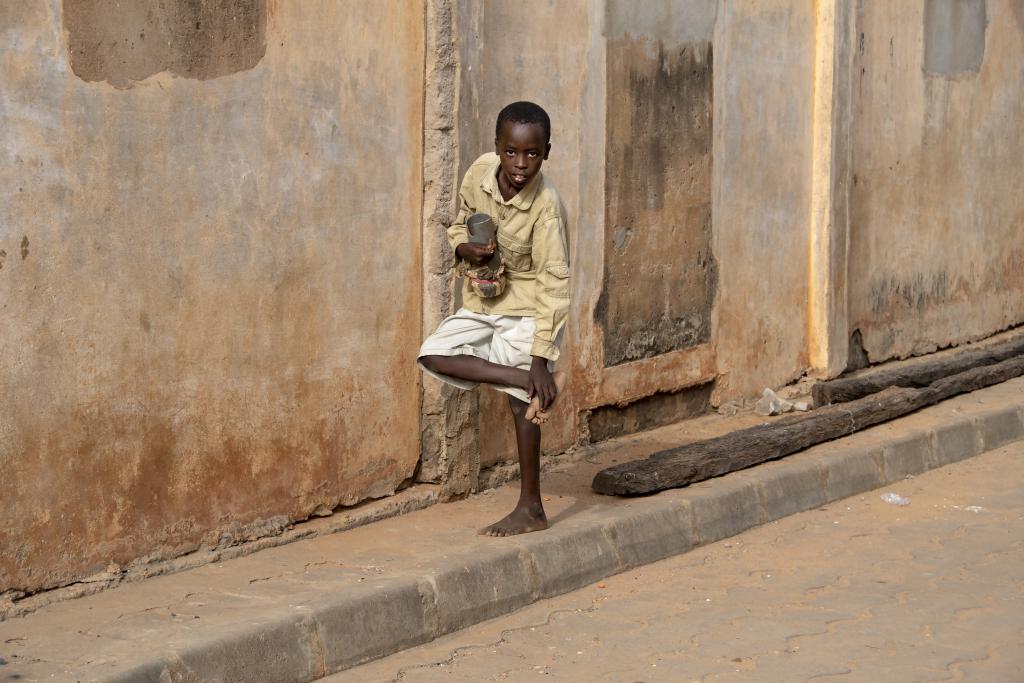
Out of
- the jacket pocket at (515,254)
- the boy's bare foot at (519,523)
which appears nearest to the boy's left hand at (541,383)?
the jacket pocket at (515,254)

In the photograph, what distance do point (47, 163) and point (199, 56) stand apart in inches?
27.8

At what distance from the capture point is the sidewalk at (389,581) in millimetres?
4598

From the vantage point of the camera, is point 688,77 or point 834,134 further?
point 834,134

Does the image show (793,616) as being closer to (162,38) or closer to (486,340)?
(486,340)

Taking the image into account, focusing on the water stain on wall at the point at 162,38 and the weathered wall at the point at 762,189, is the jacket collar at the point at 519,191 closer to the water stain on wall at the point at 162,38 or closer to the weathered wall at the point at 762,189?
the water stain on wall at the point at 162,38

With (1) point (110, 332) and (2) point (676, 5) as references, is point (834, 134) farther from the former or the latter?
(1) point (110, 332)

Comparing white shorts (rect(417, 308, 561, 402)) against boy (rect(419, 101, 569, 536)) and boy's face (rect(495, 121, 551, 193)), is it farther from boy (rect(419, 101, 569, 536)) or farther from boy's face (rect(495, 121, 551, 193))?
boy's face (rect(495, 121, 551, 193))

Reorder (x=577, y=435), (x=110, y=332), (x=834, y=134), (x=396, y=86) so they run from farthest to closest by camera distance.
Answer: (x=834, y=134) → (x=577, y=435) → (x=396, y=86) → (x=110, y=332)

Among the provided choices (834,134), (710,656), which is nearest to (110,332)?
(710,656)

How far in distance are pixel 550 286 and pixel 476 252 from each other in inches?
11.3

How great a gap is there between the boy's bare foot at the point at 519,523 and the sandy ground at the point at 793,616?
0.30m

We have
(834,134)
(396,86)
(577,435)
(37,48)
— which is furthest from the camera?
(834,134)

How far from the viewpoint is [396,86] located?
616 cm

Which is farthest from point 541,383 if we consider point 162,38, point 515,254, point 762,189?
point 762,189
